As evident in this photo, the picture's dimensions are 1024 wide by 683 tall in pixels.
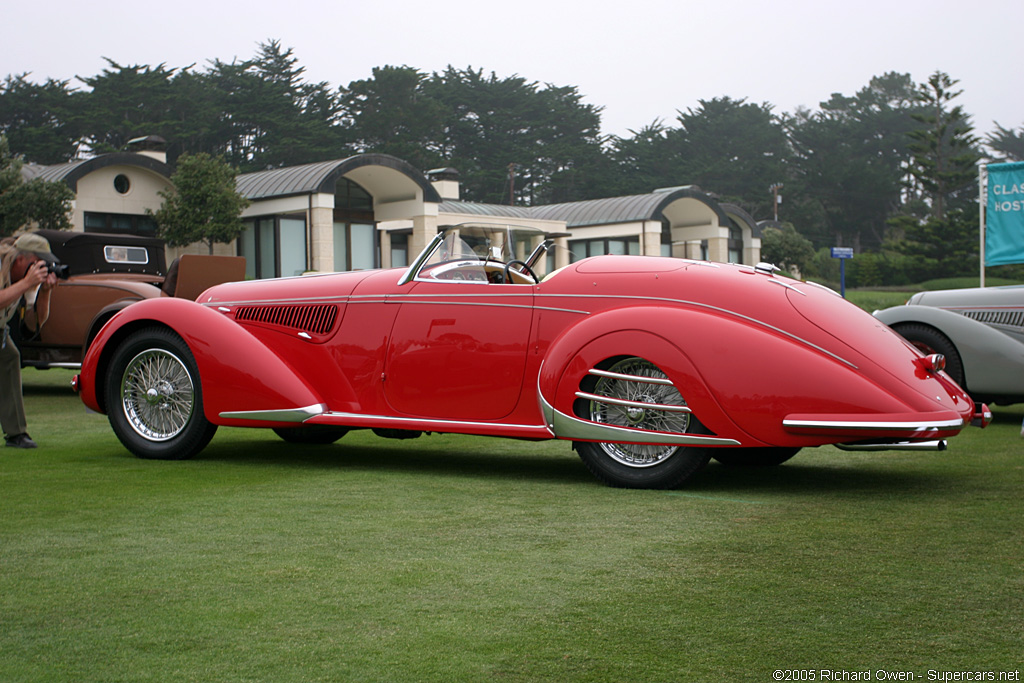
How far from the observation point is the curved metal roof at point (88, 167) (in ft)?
108

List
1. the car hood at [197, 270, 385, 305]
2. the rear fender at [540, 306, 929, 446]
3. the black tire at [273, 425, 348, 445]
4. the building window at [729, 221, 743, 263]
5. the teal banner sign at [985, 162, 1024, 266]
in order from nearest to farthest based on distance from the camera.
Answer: the rear fender at [540, 306, 929, 446]
the car hood at [197, 270, 385, 305]
the black tire at [273, 425, 348, 445]
the teal banner sign at [985, 162, 1024, 266]
the building window at [729, 221, 743, 263]

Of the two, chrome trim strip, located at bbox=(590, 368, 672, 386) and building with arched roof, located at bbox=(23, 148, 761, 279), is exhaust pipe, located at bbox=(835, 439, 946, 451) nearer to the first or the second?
chrome trim strip, located at bbox=(590, 368, 672, 386)

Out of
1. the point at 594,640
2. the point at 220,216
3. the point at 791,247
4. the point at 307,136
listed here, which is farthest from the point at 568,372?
the point at 307,136

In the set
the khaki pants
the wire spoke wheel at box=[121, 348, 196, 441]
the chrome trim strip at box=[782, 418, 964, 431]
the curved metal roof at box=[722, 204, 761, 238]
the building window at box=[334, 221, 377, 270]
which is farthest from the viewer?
the curved metal roof at box=[722, 204, 761, 238]

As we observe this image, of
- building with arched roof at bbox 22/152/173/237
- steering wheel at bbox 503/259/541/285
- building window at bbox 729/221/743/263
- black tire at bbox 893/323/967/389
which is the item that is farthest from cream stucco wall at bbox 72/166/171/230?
Answer: steering wheel at bbox 503/259/541/285

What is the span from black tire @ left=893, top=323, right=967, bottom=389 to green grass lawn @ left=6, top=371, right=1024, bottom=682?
3166 mm

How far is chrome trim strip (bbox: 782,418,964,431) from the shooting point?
5020 mm

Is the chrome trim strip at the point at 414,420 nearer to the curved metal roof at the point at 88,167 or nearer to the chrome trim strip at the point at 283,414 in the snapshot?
the chrome trim strip at the point at 283,414

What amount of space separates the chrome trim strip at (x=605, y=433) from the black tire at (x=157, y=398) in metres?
2.52

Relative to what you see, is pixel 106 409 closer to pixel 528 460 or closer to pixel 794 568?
pixel 528 460

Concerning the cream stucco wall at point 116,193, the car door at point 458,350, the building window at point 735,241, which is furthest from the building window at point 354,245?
the car door at point 458,350

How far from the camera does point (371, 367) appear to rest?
21.2 ft

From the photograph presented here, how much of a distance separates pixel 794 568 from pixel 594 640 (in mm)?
1135

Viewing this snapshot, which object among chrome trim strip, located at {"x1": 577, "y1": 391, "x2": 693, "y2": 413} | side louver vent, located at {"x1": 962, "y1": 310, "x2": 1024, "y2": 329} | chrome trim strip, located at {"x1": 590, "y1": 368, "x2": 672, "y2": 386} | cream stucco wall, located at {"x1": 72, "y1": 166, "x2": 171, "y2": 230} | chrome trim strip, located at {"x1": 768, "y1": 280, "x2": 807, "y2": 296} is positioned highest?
cream stucco wall, located at {"x1": 72, "y1": 166, "x2": 171, "y2": 230}
